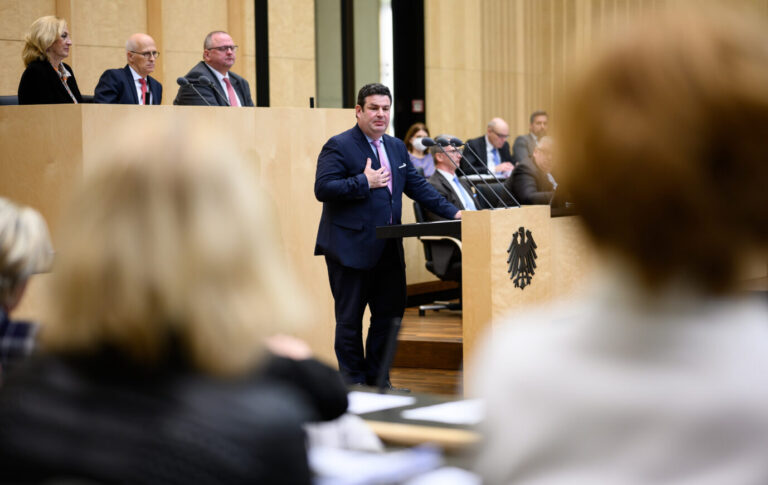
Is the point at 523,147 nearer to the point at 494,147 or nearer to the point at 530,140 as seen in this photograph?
the point at 530,140

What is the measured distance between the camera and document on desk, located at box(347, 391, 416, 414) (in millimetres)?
2004

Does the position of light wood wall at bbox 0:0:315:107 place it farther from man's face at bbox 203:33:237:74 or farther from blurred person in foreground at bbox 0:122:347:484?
blurred person in foreground at bbox 0:122:347:484

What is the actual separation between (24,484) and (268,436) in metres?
0.24

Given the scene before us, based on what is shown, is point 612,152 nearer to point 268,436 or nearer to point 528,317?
point 528,317

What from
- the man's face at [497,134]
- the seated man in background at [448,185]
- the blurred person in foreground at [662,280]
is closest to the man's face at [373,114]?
the seated man in background at [448,185]

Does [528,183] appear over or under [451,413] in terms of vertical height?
over

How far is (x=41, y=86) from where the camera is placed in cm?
511

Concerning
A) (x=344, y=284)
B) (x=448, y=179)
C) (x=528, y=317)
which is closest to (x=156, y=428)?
(x=528, y=317)

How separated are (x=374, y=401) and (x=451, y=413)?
0.70ft

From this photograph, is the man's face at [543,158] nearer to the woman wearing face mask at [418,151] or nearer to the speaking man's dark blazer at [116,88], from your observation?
the woman wearing face mask at [418,151]

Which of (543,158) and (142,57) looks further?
(543,158)

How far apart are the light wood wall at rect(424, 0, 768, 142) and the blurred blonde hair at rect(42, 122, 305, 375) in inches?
343

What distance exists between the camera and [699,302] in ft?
2.76

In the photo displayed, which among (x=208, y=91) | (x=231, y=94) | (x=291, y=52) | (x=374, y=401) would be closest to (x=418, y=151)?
(x=291, y=52)
